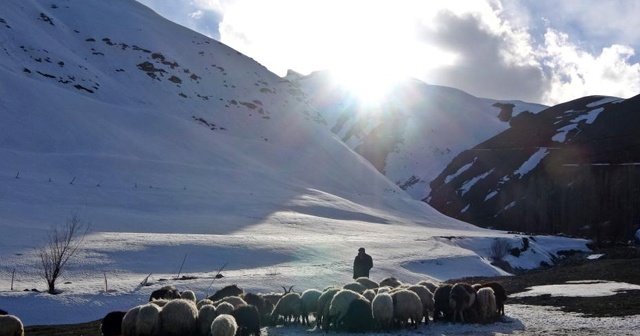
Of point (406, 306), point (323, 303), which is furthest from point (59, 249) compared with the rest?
point (406, 306)

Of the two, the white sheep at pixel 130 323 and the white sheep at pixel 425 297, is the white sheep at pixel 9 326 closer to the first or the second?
the white sheep at pixel 130 323

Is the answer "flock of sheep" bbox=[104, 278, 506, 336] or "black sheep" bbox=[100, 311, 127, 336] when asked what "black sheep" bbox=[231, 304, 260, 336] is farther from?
"black sheep" bbox=[100, 311, 127, 336]

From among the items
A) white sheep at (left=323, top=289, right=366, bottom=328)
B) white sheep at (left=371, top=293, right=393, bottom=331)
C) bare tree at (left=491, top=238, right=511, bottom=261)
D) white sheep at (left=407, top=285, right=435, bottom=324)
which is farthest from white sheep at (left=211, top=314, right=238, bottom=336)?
bare tree at (left=491, top=238, right=511, bottom=261)

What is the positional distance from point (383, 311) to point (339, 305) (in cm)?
137

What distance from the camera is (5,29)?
341ft

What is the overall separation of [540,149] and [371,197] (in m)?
83.5

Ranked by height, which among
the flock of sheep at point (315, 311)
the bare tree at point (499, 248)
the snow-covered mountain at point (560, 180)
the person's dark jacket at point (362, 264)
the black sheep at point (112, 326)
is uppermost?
the snow-covered mountain at point (560, 180)

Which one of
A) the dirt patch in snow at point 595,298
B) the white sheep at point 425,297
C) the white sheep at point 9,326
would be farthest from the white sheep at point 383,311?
the white sheep at point 9,326

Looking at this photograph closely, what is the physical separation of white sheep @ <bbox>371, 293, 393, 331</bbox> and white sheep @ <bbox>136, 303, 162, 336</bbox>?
6591 mm

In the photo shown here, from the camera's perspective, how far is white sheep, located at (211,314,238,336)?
53.8 feet

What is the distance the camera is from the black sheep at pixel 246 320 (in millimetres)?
17844

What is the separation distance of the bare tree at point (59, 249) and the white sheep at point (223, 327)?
11.7 metres

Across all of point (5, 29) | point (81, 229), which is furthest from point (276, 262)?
point (5, 29)

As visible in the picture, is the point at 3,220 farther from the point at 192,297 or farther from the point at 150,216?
the point at 192,297
